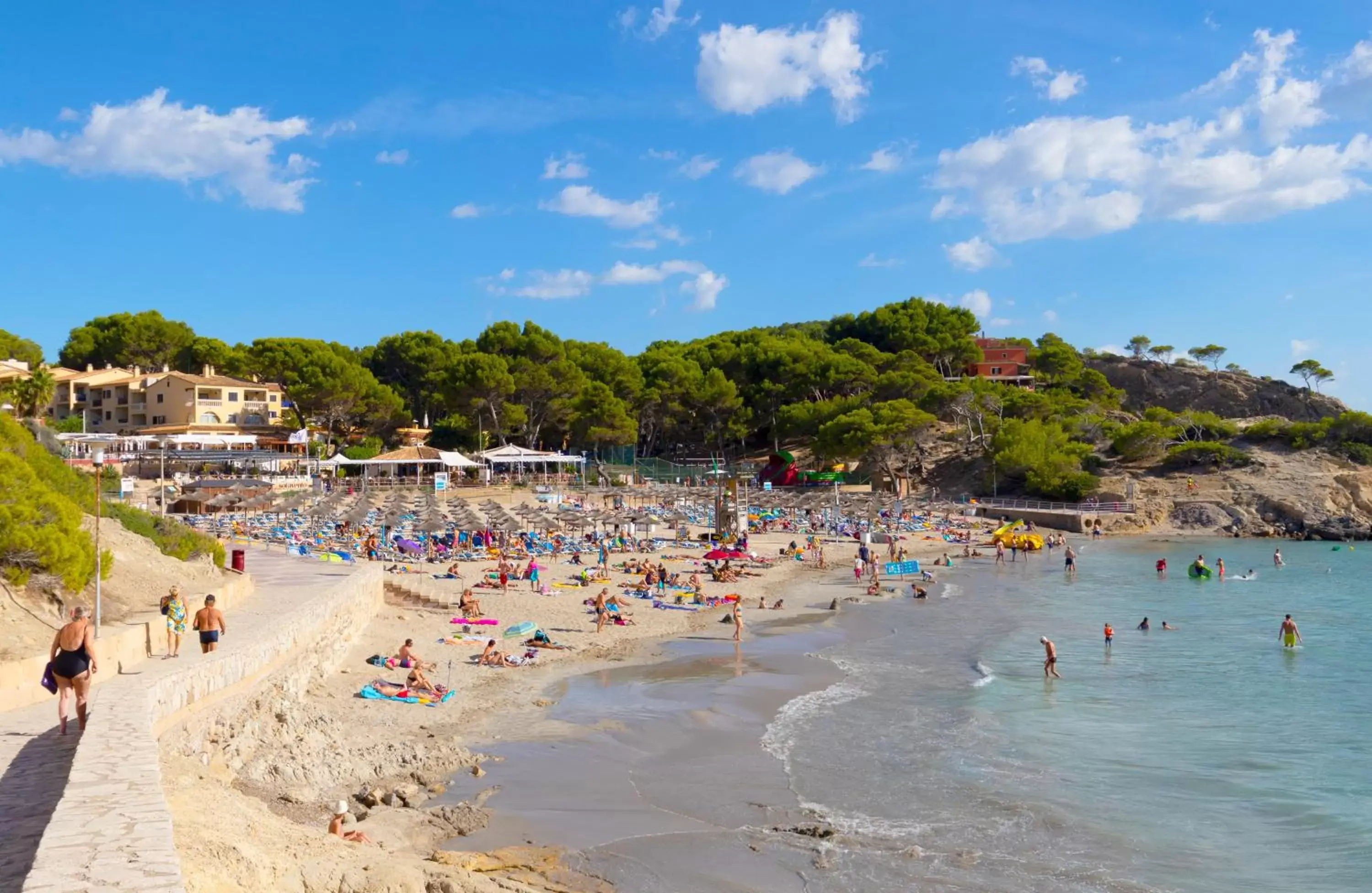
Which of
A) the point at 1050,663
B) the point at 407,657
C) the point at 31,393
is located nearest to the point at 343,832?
the point at 407,657

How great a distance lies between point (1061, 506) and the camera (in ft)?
169

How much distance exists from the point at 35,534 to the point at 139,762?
6489mm

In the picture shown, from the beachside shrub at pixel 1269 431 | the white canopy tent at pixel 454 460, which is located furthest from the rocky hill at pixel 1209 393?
the white canopy tent at pixel 454 460

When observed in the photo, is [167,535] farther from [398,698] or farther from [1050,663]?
[1050,663]

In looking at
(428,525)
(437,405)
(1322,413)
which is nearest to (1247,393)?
(1322,413)

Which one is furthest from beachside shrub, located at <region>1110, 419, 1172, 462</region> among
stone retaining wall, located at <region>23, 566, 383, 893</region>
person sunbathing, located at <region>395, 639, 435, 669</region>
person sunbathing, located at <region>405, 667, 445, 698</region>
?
stone retaining wall, located at <region>23, 566, 383, 893</region>

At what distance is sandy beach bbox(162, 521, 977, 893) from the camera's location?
21.6ft

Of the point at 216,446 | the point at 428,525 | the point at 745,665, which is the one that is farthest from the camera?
the point at 216,446

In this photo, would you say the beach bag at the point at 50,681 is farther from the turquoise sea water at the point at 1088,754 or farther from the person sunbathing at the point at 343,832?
the turquoise sea water at the point at 1088,754

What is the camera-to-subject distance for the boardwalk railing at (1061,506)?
50562 millimetres

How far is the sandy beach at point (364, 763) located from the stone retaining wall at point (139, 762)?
1.17 ft

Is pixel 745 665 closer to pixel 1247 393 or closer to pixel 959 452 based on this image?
pixel 959 452

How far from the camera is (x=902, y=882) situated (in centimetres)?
863

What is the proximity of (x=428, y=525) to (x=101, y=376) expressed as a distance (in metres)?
45.1
